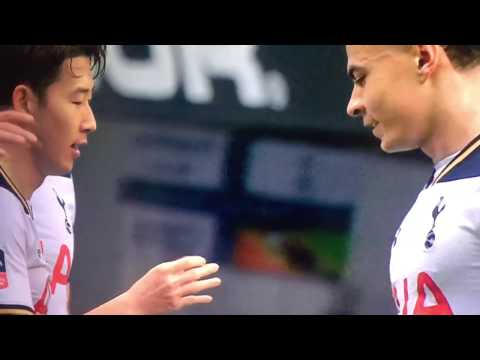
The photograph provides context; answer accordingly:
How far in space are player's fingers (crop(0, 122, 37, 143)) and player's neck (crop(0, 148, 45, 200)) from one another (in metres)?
0.04

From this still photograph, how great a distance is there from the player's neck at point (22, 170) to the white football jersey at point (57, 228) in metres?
0.04

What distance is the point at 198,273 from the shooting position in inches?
117

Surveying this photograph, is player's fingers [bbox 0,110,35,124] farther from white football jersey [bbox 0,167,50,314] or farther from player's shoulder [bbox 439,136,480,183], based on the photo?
player's shoulder [bbox 439,136,480,183]

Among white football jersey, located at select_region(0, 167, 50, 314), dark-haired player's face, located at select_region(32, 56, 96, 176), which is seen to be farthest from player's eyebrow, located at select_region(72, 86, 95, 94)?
white football jersey, located at select_region(0, 167, 50, 314)

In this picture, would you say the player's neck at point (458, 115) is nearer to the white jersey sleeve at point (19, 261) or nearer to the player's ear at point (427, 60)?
the player's ear at point (427, 60)

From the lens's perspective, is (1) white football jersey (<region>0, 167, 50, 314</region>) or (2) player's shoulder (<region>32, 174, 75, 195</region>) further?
(2) player's shoulder (<region>32, 174, 75, 195</region>)

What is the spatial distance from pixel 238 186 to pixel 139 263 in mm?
410

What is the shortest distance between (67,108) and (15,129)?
0.18 m

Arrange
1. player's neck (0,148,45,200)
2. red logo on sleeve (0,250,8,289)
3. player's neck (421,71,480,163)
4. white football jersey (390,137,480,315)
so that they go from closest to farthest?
1. white football jersey (390,137,480,315)
2. player's neck (421,71,480,163)
3. red logo on sleeve (0,250,8,289)
4. player's neck (0,148,45,200)

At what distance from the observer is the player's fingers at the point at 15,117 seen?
118 inches

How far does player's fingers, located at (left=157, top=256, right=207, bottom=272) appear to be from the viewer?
2967 millimetres

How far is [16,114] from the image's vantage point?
3.01m

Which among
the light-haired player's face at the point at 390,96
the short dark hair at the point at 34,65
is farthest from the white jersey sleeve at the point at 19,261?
the light-haired player's face at the point at 390,96
